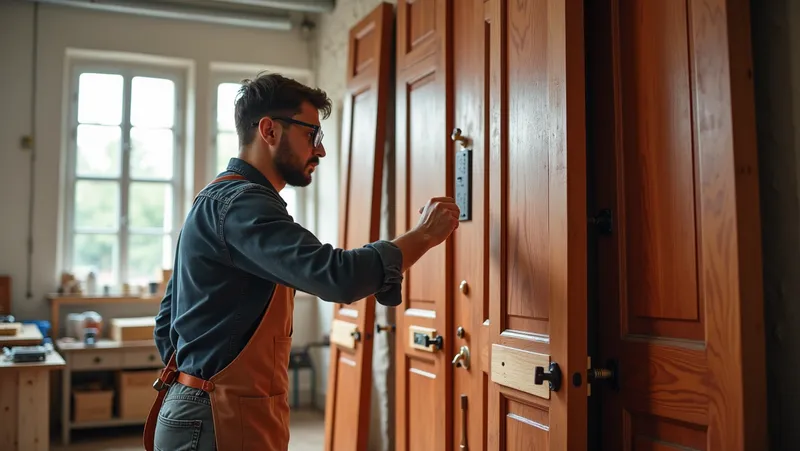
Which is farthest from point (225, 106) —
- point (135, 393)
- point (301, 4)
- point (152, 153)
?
point (135, 393)

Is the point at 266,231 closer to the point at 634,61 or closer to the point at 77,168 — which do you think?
the point at 634,61

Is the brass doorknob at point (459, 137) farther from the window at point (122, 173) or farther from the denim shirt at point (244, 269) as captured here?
the window at point (122, 173)

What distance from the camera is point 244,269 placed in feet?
5.69

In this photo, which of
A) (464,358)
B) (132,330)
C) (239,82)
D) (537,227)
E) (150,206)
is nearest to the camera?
(537,227)

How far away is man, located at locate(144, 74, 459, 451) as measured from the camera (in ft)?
5.40

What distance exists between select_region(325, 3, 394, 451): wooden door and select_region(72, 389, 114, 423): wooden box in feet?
6.40

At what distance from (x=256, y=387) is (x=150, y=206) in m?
4.93

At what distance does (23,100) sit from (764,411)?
19.2 feet

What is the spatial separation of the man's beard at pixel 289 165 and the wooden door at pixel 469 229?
2.83ft

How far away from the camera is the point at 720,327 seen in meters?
1.73

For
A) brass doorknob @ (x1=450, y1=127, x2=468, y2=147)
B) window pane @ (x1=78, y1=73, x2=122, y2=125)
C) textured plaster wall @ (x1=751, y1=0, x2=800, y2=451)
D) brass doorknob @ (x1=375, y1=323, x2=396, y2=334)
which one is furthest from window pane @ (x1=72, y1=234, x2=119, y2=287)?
textured plaster wall @ (x1=751, y1=0, x2=800, y2=451)

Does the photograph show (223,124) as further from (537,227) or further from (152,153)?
(537,227)

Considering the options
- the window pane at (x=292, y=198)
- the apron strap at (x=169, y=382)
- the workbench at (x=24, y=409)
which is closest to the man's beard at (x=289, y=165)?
the apron strap at (x=169, y=382)

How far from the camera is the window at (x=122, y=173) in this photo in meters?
6.12
